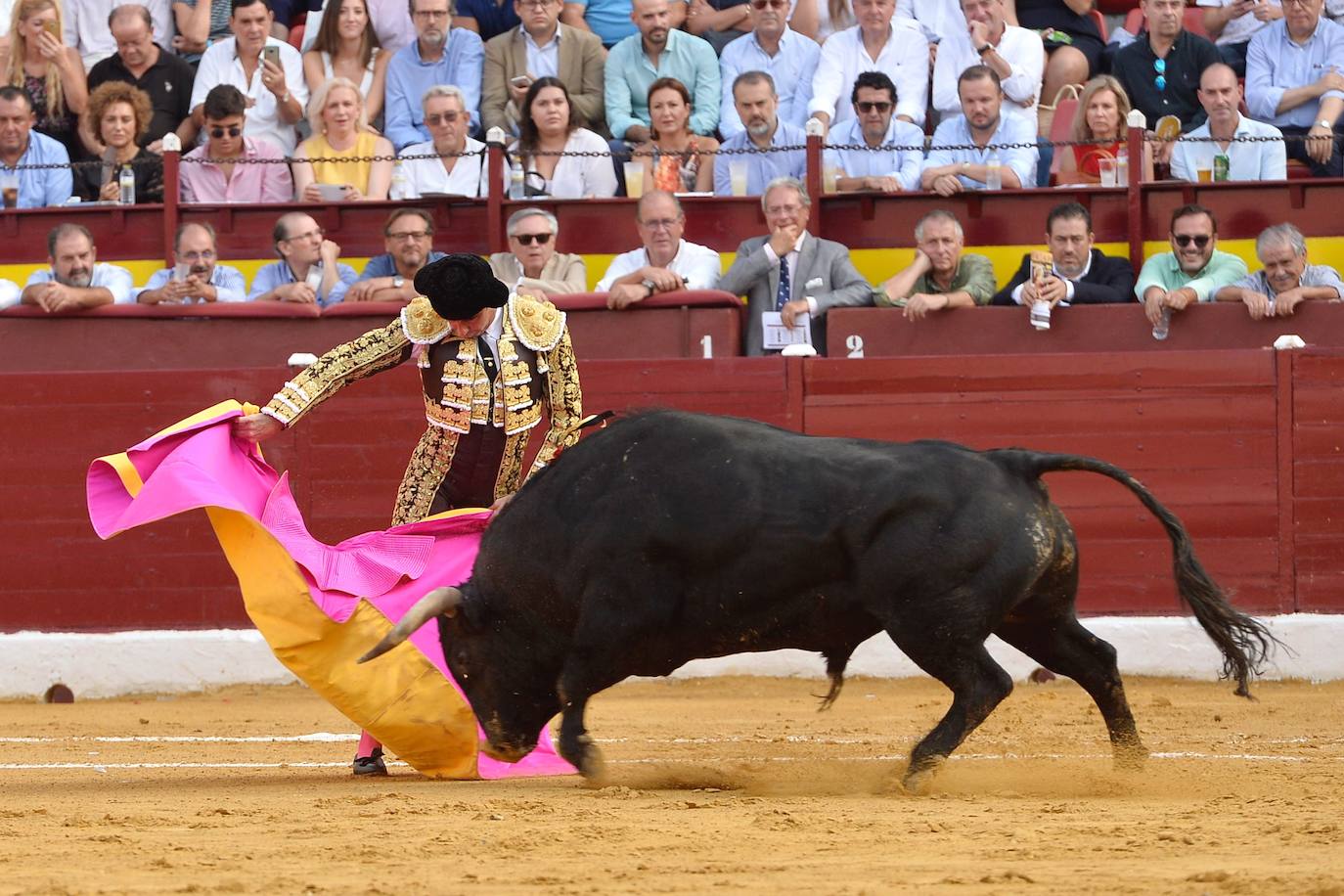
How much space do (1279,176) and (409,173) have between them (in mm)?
3945

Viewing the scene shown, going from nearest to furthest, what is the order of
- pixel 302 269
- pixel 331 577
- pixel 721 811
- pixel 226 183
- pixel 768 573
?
1. pixel 721 811
2. pixel 768 573
3. pixel 331 577
4. pixel 302 269
5. pixel 226 183

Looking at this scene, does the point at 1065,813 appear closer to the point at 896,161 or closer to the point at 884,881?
the point at 884,881

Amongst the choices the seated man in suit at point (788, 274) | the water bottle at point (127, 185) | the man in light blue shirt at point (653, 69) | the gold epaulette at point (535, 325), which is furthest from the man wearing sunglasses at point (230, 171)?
the gold epaulette at point (535, 325)

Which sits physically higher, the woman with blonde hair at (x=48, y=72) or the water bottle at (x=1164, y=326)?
the woman with blonde hair at (x=48, y=72)

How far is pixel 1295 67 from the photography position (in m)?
9.04

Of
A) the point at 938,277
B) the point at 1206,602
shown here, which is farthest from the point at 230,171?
the point at 1206,602

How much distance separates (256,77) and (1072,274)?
13.7 feet

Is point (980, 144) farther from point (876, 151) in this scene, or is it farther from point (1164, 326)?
point (1164, 326)

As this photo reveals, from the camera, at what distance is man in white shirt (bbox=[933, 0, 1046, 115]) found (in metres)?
9.09

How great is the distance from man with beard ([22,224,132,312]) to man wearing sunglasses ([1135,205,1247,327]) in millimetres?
4475

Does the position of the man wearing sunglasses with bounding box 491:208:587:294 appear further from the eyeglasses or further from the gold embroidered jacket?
the gold embroidered jacket

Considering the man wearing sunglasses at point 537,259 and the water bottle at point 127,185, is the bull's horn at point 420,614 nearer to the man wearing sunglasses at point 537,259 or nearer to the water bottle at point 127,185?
the man wearing sunglasses at point 537,259

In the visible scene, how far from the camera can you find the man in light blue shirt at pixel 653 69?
934cm

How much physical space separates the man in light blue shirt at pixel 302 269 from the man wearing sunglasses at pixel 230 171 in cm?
45
